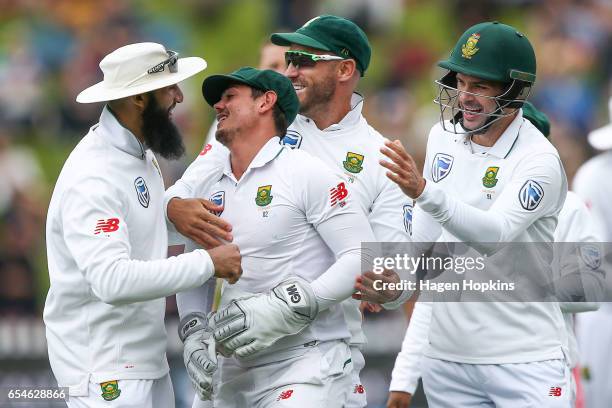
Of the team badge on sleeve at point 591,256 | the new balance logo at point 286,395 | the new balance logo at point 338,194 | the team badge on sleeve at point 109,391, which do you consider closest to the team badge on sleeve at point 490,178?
the new balance logo at point 338,194

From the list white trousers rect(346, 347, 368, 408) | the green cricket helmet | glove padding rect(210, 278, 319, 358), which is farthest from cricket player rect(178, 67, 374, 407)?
the green cricket helmet

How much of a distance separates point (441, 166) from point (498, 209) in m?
0.48

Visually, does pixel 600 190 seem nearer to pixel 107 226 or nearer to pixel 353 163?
pixel 353 163

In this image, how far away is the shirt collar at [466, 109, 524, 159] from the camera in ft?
17.3

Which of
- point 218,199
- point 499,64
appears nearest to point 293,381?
point 218,199

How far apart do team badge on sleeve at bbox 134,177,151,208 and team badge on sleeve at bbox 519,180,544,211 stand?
5.03ft

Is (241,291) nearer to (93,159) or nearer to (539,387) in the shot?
(93,159)

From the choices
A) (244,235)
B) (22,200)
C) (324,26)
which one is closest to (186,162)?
(22,200)

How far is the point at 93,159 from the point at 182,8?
6479 millimetres

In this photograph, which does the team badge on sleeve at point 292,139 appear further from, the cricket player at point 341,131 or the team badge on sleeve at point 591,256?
the team badge on sleeve at point 591,256

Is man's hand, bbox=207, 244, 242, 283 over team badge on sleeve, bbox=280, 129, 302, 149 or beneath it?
beneath

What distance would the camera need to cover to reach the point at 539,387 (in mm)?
5156

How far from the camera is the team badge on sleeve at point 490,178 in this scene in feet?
17.2

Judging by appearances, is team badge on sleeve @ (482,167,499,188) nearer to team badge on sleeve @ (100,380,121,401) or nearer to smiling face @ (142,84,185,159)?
smiling face @ (142,84,185,159)
